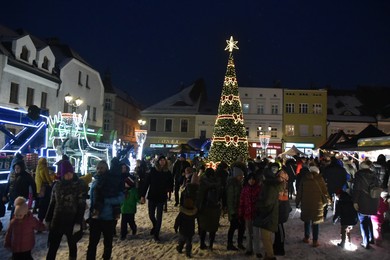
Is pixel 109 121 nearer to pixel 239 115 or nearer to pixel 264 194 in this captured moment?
pixel 239 115

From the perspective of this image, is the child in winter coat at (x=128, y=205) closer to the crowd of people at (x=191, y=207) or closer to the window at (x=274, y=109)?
the crowd of people at (x=191, y=207)

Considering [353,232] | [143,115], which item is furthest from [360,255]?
[143,115]

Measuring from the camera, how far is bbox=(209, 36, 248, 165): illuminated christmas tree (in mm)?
18531

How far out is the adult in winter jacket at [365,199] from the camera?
7.57 meters

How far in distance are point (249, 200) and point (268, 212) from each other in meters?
0.69

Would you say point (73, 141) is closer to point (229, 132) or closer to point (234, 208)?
point (229, 132)

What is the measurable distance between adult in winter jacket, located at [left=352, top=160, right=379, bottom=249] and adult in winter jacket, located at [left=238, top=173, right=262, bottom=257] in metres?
2.44

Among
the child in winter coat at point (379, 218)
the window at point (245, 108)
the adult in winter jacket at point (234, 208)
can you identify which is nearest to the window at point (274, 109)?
the window at point (245, 108)

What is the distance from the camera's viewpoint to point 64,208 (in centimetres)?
557

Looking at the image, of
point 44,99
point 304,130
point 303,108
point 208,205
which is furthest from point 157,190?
point 303,108

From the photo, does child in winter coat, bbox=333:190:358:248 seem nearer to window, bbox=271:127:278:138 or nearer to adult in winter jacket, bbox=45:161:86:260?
adult in winter jacket, bbox=45:161:86:260

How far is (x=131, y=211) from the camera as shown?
8180mm

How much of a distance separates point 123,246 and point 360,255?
16.5 ft

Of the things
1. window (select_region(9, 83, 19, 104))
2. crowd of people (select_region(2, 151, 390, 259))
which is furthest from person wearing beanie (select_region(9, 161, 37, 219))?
window (select_region(9, 83, 19, 104))
